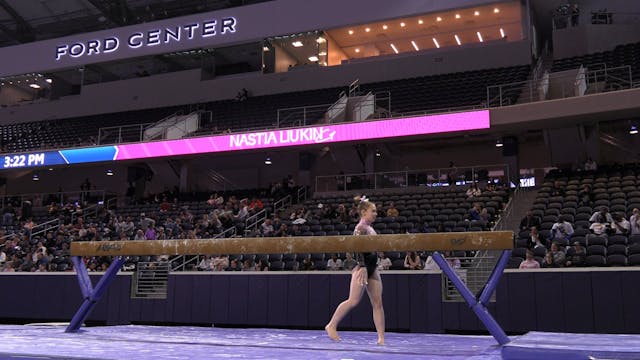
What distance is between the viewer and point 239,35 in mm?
24625

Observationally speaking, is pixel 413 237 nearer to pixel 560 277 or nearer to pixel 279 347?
pixel 279 347

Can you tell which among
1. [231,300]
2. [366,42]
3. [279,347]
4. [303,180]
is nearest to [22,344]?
[279,347]

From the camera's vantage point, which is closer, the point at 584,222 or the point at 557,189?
the point at 584,222

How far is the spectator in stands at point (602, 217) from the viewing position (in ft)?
39.7

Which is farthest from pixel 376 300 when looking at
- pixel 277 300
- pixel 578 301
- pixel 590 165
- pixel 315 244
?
pixel 590 165

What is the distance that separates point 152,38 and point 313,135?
11.1 metres

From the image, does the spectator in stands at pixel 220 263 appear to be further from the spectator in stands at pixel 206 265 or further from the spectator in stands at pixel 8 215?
the spectator in stands at pixel 8 215

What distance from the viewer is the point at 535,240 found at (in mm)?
11609

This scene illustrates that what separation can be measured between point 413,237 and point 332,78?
1882 centimetres

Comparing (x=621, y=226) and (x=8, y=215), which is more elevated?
(x=8, y=215)

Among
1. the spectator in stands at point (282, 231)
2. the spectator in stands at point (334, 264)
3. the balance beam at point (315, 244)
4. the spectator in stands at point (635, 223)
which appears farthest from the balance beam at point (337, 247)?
the spectator in stands at point (282, 231)

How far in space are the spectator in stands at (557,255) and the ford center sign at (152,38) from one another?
17894 millimetres

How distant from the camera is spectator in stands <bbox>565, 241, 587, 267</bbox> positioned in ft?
32.3

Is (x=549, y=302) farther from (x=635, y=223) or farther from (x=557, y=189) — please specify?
(x=557, y=189)
